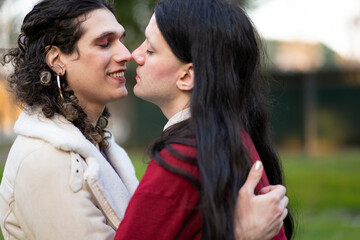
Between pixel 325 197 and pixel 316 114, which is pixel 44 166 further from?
pixel 316 114

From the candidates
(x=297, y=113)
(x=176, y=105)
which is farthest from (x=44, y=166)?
(x=297, y=113)

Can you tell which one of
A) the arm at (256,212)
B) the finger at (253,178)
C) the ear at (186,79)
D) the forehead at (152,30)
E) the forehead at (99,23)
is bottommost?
the arm at (256,212)

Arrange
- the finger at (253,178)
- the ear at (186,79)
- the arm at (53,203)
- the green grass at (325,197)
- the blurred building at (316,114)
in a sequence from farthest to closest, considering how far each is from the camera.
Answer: the blurred building at (316,114) < the green grass at (325,197) < the arm at (53,203) < the ear at (186,79) < the finger at (253,178)

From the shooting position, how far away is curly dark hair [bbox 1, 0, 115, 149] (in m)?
2.54

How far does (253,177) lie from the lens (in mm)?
1959

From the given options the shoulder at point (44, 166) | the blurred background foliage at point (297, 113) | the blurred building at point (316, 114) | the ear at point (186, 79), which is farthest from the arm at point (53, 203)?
the blurred building at point (316, 114)

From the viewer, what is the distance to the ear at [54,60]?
2.59 m

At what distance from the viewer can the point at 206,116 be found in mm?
1938

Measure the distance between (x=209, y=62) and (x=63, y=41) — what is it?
0.93 m

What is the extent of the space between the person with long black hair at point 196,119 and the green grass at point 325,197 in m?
2.95

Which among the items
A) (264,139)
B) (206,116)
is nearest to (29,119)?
(206,116)

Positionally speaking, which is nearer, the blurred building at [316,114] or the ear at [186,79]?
the ear at [186,79]

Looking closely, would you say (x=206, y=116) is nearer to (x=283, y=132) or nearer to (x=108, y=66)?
(x=108, y=66)

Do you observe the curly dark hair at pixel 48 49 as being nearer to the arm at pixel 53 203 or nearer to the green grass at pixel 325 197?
the arm at pixel 53 203
